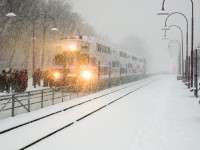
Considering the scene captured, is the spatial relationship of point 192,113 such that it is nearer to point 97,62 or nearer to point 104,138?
point 104,138

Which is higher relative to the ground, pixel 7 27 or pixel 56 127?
pixel 7 27

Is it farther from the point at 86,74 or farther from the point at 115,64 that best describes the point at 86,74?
the point at 115,64

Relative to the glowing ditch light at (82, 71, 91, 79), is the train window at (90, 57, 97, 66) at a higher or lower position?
higher

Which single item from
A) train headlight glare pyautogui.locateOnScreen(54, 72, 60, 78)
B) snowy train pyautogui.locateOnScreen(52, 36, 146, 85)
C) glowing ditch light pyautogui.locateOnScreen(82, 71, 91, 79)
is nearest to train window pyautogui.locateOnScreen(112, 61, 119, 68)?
snowy train pyautogui.locateOnScreen(52, 36, 146, 85)

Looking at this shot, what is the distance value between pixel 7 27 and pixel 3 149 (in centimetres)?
4517

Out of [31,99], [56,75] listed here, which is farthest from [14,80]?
[31,99]

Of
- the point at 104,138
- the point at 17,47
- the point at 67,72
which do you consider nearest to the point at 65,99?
the point at 67,72

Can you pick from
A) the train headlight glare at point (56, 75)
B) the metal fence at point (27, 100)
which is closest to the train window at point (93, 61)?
the train headlight glare at point (56, 75)

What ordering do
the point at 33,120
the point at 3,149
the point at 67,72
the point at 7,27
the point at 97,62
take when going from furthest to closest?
1. the point at 7,27
2. the point at 97,62
3. the point at 67,72
4. the point at 33,120
5. the point at 3,149

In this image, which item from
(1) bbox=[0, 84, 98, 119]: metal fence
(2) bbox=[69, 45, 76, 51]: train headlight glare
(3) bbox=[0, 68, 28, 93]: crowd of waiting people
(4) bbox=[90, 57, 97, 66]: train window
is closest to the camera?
(1) bbox=[0, 84, 98, 119]: metal fence

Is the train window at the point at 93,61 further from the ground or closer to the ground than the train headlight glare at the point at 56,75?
further from the ground

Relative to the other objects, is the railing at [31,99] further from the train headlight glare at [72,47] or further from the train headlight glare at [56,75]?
the train headlight glare at [72,47]

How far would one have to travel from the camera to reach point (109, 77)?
142 ft

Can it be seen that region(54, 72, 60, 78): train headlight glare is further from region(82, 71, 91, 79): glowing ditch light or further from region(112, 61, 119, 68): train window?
region(112, 61, 119, 68): train window
